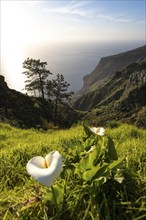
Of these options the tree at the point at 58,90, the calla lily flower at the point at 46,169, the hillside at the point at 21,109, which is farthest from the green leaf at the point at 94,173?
the tree at the point at 58,90

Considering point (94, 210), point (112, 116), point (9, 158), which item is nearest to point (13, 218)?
point (94, 210)

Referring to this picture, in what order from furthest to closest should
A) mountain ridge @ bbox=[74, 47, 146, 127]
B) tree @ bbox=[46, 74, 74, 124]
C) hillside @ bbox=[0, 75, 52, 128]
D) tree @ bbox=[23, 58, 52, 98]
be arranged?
mountain ridge @ bbox=[74, 47, 146, 127]
tree @ bbox=[46, 74, 74, 124]
tree @ bbox=[23, 58, 52, 98]
hillside @ bbox=[0, 75, 52, 128]

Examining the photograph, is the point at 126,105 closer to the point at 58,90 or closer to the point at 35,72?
the point at 58,90

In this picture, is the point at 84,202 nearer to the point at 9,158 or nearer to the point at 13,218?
the point at 13,218

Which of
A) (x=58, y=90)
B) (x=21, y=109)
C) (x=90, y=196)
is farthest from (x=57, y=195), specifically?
(x=58, y=90)

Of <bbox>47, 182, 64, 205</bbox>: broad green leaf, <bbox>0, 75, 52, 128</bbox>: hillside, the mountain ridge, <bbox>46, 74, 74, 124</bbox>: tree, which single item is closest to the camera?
<bbox>47, 182, 64, 205</bbox>: broad green leaf

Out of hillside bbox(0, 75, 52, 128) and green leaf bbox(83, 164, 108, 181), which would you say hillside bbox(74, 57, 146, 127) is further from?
green leaf bbox(83, 164, 108, 181)

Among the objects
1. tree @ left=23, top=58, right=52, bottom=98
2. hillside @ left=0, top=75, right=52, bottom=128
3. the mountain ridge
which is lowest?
the mountain ridge

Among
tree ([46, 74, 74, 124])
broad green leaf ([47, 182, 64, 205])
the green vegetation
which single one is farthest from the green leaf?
tree ([46, 74, 74, 124])
